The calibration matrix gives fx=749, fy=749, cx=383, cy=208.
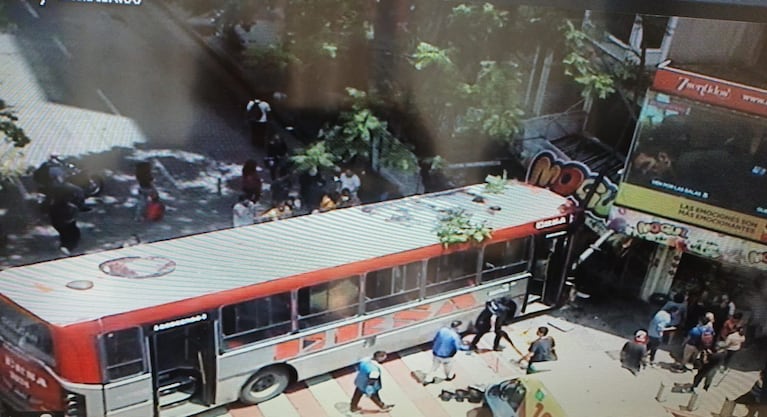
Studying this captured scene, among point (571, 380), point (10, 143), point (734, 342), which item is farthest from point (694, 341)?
point (10, 143)

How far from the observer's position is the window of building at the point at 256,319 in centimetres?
231

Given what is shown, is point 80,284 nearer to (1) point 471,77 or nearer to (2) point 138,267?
(2) point 138,267

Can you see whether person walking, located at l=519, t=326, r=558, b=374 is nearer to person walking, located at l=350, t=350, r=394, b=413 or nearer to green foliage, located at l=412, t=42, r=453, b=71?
person walking, located at l=350, t=350, r=394, b=413

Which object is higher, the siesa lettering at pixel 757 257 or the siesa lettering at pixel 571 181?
the siesa lettering at pixel 571 181

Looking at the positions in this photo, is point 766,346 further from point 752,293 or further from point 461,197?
point 461,197

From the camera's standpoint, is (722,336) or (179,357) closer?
(179,357)

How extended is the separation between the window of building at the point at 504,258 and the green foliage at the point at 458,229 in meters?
0.07

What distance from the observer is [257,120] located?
2.37m

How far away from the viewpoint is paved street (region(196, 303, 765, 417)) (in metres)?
2.58

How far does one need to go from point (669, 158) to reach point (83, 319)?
1985 millimetres

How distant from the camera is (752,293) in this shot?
112 inches

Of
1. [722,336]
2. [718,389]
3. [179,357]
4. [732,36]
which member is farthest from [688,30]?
[179,357]

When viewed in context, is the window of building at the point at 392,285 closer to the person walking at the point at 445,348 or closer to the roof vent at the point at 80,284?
the person walking at the point at 445,348

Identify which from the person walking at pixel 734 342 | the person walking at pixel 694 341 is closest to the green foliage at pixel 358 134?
the person walking at pixel 694 341
